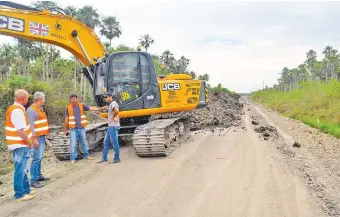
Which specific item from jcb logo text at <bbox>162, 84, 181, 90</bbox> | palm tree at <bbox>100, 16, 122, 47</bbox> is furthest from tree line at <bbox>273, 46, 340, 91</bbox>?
jcb logo text at <bbox>162, 84, 181, 90</bbox>

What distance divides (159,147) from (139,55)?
9.19ft

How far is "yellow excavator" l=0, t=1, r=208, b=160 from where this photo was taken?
8.85m

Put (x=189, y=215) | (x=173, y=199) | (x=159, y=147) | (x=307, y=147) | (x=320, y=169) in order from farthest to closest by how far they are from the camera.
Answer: (x=307, y=147), (x=159, y=147), (x=320, y=169), (x=173, y=199), (x=189, y=215)

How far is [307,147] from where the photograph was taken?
1101cm

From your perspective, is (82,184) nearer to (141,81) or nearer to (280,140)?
(141,81)

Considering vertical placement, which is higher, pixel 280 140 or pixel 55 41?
pixel 55 41

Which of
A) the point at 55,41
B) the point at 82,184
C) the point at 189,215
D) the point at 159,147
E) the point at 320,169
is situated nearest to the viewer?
the point at 189,215

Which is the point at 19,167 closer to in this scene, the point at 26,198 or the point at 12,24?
the point at 26,198

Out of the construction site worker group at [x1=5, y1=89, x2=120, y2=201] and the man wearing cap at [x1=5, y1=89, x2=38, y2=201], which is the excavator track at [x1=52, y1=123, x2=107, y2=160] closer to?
the construction site worker group at [x1=5, y1=89, x2=120, y2=201]

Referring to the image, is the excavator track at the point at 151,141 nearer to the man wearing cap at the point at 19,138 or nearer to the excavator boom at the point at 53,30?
the excavator boom at the point at 53,30

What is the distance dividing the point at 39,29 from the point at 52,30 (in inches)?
15.4

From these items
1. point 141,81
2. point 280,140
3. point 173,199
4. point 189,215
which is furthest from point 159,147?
point 280,140

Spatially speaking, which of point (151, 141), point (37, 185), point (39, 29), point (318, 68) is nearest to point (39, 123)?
point (37, 185)

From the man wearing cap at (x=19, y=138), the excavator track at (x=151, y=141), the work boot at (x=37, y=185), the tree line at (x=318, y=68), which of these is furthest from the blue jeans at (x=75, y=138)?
the tree line at (x=318, y=68)
